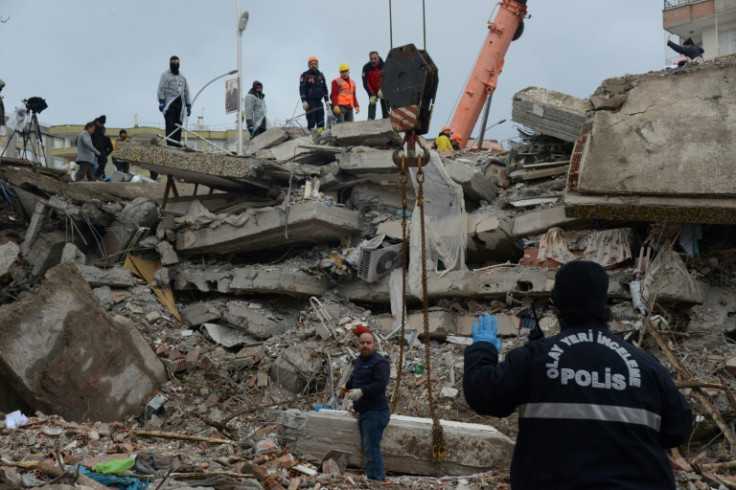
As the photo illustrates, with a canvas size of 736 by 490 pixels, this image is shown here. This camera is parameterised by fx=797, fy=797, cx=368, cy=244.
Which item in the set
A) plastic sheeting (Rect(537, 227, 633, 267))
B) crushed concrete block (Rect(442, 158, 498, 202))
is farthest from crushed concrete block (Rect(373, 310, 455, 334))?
crushed concrete block (Rect(442, 158, 498, 202))

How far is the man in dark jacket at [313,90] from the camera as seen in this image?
51.7ft

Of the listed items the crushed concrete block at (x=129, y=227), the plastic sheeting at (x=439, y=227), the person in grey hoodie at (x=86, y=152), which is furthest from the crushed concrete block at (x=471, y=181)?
the person in grey hoodie at (x=86, y=152)

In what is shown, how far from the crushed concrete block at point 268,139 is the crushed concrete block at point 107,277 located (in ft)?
13.1

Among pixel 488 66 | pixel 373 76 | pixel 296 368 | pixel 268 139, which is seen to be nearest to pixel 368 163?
pixel 373 76

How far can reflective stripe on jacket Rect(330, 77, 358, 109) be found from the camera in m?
16.1

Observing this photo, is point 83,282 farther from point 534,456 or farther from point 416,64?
point 534,456

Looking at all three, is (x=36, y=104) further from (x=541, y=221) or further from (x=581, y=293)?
(x=581, y=293)

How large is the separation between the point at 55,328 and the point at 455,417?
4972 millimetres

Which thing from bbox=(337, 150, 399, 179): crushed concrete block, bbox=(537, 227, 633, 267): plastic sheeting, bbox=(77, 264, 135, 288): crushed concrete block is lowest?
bbox=(77, 264, 135, 288): crushed concrete block

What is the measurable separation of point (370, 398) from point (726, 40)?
30561 mm

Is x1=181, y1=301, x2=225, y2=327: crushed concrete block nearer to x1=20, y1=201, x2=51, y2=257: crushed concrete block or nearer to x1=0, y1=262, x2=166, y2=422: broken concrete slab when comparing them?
x1=0, y1=262, x2=166, y2=422: broken concrete slab

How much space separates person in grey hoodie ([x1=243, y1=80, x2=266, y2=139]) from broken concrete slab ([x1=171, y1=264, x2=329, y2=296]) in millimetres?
4581

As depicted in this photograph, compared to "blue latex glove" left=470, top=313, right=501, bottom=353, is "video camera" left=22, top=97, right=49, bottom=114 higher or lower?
higher

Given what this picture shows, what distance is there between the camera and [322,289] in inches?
501
